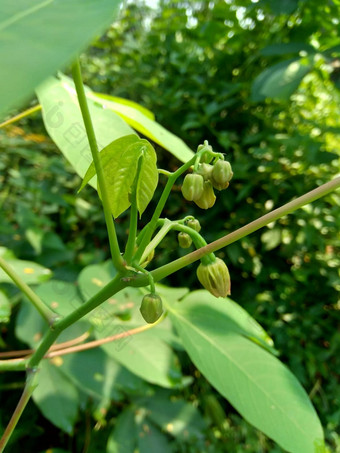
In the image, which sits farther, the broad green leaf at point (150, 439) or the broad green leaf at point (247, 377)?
the broad green leaf at point (150, 439)

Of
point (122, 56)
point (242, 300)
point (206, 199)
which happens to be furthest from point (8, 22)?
point (122, 56)

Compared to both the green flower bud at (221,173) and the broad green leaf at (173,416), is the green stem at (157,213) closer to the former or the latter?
the green flower bud at (221,173)

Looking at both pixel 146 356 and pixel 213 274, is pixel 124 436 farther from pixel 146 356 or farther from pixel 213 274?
pixel 213 274

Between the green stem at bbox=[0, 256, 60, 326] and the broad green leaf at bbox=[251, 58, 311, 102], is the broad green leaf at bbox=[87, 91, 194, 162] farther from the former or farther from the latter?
the broad green leaf at bbox=[251, 58, 311, 102]

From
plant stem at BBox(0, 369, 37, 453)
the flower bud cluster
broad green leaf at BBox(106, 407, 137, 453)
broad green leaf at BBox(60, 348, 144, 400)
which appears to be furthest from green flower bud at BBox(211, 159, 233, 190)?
broad green leaf at BBox(106, 407, 137, 453)

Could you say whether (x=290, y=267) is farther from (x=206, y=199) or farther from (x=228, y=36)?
(x=206, y=199)

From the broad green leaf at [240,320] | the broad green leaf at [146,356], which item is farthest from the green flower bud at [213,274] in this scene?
the broad green leaf at [146,356]
